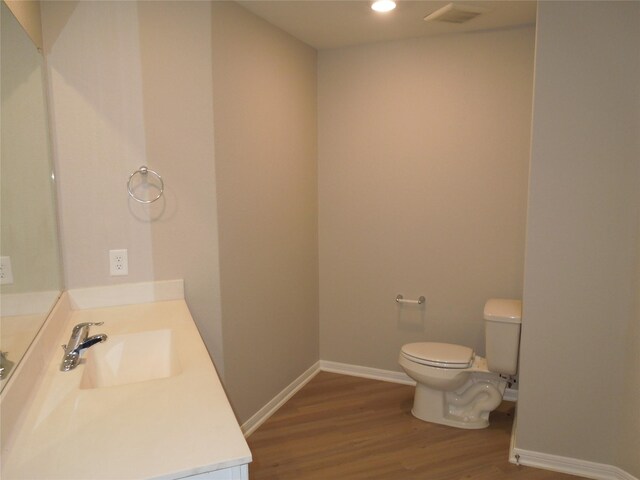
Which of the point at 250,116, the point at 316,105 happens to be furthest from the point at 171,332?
the point at 316,105

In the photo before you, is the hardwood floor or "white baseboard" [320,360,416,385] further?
"white baseboard" [320,360,416,385]

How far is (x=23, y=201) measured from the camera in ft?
5.10

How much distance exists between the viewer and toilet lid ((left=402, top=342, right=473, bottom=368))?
2797 millimetres

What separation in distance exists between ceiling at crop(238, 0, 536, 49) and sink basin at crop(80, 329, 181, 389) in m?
1.79

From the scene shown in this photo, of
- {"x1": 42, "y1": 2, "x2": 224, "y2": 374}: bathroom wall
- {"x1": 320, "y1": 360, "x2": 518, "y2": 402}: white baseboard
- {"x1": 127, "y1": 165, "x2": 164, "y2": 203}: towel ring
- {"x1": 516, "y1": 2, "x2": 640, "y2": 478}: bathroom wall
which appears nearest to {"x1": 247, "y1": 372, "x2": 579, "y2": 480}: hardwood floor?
{"x1": 320, "y1": 360, "x2": 518, "y2": 402}: white baseboard

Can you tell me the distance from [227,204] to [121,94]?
0.72 meters

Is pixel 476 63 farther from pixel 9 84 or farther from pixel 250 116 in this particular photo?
pixel 9 84

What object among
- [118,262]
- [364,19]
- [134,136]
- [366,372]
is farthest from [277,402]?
[364,19]

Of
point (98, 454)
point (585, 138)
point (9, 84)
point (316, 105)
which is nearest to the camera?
point (98, 454)

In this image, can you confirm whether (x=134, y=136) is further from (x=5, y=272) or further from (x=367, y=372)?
(x=367, y=372)

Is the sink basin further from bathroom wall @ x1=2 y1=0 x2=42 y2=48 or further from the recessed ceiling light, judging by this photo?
the recessed ceiling light

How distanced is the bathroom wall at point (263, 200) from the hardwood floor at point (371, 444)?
0.24m

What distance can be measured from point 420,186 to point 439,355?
1132mm

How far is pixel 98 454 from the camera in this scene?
1042mm
